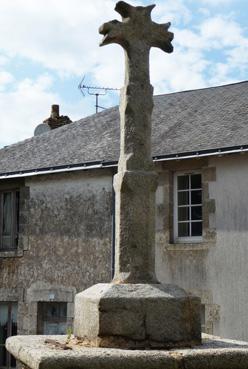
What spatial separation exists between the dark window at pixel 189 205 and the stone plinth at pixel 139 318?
704cm

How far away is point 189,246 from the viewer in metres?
10.8

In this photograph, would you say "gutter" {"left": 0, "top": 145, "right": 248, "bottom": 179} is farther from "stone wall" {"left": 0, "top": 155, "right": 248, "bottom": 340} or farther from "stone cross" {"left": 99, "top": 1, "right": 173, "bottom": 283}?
"stone cross" {"left": 99, "top": 1, "right": 173, "bottom": 283}

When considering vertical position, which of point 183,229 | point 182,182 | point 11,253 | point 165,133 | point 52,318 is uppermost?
point 165,133

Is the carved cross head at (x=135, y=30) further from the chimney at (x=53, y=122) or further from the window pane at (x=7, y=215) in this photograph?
the chimney at (x=53, y=122)

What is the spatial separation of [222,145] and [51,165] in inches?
142

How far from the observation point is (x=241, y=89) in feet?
43.7

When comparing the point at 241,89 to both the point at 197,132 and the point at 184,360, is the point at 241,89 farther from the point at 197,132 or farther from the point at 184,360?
the point at 184,360

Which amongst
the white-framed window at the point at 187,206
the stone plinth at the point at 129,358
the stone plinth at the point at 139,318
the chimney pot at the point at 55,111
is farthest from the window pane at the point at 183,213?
the stone plinth at the point at 129,358

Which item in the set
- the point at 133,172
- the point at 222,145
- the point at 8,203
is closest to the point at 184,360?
the point at 133,172

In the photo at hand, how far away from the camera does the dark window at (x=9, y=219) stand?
1304 cm

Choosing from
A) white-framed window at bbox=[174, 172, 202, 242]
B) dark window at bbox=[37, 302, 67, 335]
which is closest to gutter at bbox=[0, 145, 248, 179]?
white-framed window at bbox=[174, 172, 202, 242]

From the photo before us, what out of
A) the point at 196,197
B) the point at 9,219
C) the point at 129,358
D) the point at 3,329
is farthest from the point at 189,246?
the point at 129,358

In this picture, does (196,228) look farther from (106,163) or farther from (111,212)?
(106,163)

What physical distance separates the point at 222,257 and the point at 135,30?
659 centimetres
